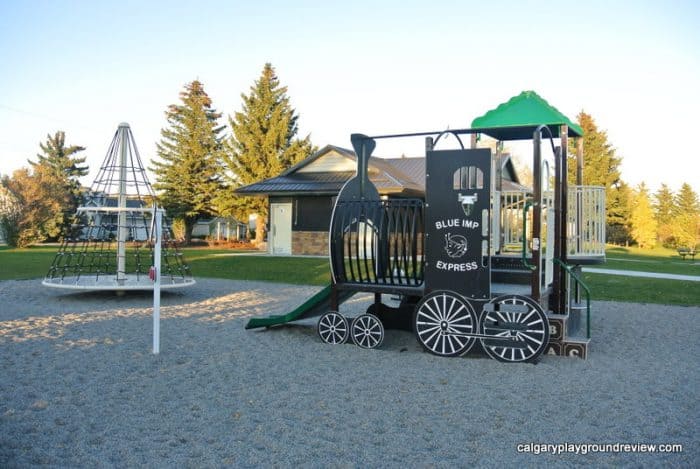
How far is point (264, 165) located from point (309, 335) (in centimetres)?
3020

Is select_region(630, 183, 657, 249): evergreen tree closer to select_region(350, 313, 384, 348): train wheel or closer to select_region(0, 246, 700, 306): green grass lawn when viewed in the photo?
select_region(0, 246, 700, 306): green grass lawn

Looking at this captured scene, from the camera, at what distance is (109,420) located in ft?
15.2

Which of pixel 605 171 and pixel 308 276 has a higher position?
pixel 605 171

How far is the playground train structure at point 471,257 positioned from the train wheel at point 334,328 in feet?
0.04

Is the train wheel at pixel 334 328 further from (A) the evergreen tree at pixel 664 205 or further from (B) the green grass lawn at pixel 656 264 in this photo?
(A) the evergreen tree at pixel 664 205

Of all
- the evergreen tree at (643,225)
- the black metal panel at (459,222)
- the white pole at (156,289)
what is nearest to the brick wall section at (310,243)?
the black metal panel at (459,222)

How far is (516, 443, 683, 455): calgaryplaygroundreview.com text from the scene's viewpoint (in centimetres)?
412

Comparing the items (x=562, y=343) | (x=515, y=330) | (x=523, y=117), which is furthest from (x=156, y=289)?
(x=523, y=117)

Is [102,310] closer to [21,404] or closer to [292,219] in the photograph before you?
[21,404]

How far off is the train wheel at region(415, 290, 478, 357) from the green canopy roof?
9.66ft

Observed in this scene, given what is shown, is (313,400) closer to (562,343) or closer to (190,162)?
(562,343)

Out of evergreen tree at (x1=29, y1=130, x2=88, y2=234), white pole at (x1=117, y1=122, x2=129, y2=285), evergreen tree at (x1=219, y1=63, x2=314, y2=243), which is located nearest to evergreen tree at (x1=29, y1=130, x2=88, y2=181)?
evergreen tree at (x1=29, y1=130, x2=88, y2=234)

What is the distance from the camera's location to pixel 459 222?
722 cm

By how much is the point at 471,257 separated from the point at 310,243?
1879cm
